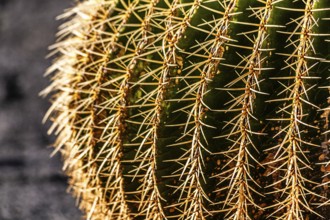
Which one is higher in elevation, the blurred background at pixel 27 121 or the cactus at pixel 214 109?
the cactus at pixel 214 109

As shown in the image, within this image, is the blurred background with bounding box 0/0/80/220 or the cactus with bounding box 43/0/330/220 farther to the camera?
the blurred background with bounding box 0/0/80/220

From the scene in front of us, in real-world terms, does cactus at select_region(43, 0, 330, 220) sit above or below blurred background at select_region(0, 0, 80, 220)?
above

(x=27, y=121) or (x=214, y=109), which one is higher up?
(x=214, y=109)

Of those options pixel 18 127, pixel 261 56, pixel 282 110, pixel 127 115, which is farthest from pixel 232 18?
pixel 18 127

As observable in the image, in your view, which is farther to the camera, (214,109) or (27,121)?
(27,121)
